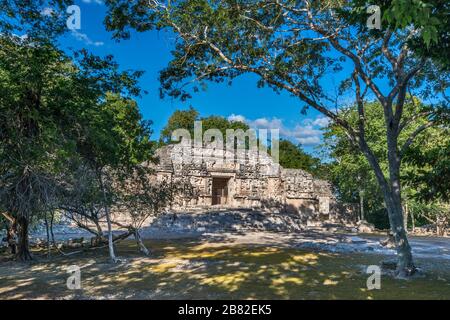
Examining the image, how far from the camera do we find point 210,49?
10617 millimetres

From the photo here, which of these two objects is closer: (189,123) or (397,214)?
(397,214)

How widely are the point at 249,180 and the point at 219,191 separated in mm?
2830

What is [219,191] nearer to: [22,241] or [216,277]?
[22,241]

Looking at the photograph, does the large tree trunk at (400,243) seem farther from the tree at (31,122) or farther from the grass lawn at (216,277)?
the tree at (31,122)

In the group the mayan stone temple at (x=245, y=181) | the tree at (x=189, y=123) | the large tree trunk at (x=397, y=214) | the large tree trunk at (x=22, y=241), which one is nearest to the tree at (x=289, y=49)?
the large tree trunk at (x=397, y=214)

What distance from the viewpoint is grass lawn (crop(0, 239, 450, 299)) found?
22.0ft

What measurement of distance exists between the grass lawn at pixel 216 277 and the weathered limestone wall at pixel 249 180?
625 inches

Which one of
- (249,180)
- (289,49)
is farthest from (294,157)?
(289,49)

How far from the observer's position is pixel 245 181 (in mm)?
30094

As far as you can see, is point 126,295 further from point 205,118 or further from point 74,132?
point 205,118

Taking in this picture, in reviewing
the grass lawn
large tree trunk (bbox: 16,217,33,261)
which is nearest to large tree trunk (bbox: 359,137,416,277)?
the grass lawn

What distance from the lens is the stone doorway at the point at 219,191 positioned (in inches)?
1217

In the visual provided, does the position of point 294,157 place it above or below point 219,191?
above
